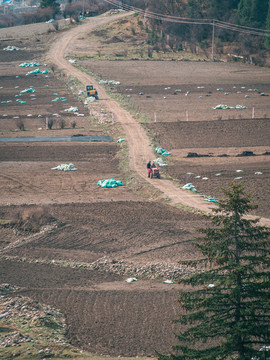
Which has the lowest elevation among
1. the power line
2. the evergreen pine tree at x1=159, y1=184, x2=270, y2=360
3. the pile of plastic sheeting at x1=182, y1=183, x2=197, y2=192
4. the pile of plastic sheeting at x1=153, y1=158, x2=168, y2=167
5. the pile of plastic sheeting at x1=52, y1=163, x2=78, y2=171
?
the pile of plastic sheeting at x1=52, y1=163, x2=78, y2=171

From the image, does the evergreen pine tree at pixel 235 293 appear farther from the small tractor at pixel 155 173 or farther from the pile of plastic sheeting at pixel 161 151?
the pile of plastic sheeting at pixel 161 151

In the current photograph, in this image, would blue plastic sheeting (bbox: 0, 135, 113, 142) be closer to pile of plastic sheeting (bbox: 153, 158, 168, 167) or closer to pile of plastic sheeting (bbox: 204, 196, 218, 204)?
pile of plastic sheeting (bbox: 153, 158, 168, 167)

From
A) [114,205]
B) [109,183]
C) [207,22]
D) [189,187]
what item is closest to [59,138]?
[109,183]

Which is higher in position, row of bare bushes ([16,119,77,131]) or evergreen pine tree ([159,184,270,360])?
evergreen pine tree ([159,184,270,360])

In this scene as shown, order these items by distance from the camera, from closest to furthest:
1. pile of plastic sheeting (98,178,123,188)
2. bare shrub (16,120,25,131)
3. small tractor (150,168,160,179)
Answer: pile of plastic sheeting (98,178,123,188), small tractor (150,168,160,179), bare shrub (16,120,25,131)

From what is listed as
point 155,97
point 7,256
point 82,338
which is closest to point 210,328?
point 82,338

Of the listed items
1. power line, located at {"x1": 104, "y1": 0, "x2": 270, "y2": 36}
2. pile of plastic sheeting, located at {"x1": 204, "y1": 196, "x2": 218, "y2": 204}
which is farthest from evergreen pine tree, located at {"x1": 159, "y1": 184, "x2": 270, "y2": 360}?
power line, located at {"x1": 104, "y1": 0, "x2": 270, "y2": 36}

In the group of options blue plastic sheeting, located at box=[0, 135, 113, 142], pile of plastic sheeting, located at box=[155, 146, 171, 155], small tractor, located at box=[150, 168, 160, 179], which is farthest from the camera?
blue plastic sheeting, located at box=[0, 135, 113, 142]
